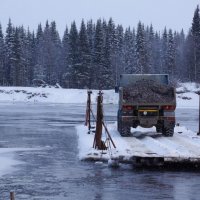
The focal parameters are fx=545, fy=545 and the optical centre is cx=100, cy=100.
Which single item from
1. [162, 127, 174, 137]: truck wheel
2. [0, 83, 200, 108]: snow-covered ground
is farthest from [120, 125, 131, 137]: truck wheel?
[0, 83, 200, 108]: snow-covered ground

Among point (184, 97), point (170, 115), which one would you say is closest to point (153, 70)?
point (184, 97)

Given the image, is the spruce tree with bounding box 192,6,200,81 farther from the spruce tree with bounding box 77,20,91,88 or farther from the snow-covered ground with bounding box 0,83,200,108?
the spruce tree with bounding box 77,20,91,88

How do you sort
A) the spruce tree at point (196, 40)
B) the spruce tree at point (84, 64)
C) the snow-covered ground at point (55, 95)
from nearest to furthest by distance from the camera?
1. the snow-covered ground at point (55, 95)
2. the spruce tree at point (196, 40)
3. the spruce tree at point (84, 64)

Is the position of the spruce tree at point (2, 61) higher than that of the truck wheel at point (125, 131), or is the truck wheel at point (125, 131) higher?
the spruce tree at point (2, 61)

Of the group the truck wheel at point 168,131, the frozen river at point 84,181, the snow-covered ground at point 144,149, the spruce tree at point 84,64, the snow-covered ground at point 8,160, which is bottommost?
the frozen river at point 84,181

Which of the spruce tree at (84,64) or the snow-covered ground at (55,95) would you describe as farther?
the spruce tree at (84,64)

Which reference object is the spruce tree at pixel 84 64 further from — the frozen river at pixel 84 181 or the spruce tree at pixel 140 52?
the frozen river at pixel 84 181

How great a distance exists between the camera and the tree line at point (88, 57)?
308ft

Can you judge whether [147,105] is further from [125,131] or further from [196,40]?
A: [196,40]

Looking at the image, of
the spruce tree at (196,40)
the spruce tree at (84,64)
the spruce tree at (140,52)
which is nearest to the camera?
the spruce tree at (196,40)

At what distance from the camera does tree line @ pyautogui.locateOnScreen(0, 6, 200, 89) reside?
94.0 meters

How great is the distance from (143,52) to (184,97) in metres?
26.7

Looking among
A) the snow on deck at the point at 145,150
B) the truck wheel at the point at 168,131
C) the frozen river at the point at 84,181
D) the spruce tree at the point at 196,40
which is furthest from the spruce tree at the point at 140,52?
the frozen river at the point at 84,181

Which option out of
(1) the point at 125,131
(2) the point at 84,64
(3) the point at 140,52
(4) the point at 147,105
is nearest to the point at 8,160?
(1) the point at 125,131
